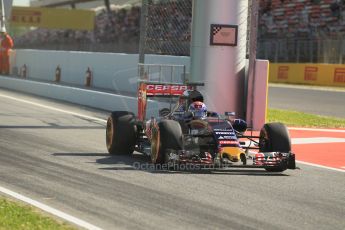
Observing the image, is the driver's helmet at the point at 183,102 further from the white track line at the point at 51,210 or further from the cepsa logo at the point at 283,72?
the cepsa logo at the point at 283,72

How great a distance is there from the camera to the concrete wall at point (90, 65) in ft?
70.4

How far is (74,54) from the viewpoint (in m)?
26.0

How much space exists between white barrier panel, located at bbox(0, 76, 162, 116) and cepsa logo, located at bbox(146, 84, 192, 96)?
5.56 meters

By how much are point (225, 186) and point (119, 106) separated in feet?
35.8

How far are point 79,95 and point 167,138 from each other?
40.9 ft

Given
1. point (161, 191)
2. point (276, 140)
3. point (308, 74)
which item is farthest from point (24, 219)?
point (308, 74)

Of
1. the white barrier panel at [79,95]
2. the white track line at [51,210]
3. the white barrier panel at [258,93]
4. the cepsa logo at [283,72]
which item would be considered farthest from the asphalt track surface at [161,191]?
the cepsa logo at [283,72]

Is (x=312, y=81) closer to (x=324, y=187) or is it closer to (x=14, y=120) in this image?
(x=14, y=120)

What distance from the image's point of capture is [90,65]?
2464 centimetres

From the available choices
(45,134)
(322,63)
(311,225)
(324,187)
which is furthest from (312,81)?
(311,225)

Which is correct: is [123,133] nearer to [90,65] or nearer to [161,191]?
[161,191]

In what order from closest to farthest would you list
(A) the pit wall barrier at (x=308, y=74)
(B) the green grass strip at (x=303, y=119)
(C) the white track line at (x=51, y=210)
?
(C) the white track line at (x=51, y=210) → (B) the green grass strip at (x=303, y=119) → (A) the pit wall barrier at (x=308, y=74)

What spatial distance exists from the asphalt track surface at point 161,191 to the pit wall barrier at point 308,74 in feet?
71.5

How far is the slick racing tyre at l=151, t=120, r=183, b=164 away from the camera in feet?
30.4
